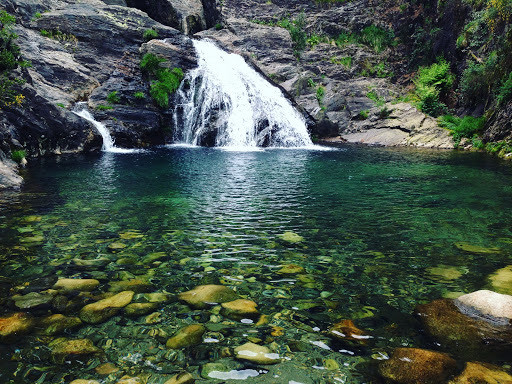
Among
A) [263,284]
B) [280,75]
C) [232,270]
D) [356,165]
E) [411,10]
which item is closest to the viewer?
[263,284]

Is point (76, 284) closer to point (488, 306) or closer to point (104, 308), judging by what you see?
point (104, 308)

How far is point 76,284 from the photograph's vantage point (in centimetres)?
376

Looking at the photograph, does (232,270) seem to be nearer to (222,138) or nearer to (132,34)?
(222,138)

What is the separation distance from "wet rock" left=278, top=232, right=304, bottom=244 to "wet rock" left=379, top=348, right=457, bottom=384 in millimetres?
2816

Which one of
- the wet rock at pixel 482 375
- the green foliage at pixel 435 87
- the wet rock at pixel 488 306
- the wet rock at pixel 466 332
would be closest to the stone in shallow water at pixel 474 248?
the wet rock at pixel 488 306

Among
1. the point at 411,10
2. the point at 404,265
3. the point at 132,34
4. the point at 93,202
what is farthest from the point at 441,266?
the point at 411,10

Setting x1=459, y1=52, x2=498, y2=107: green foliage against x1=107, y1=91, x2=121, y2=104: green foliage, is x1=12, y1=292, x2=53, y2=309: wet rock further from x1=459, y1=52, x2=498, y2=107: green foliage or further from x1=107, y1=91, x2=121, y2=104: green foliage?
x1=459, y1=52, x2=498, y2=107: green foliage

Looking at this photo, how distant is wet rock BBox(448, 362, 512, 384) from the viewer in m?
2.31

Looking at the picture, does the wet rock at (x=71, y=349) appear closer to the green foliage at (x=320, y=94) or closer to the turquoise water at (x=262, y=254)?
the turquoise water at (x=262, y=254)

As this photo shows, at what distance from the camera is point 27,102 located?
14781mm

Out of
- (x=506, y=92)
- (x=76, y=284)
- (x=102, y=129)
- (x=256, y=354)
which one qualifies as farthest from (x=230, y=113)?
(x=256, y=354)

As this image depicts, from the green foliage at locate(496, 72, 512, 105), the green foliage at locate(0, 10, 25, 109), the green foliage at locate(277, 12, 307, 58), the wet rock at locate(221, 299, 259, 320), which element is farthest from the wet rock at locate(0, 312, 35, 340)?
the green foliage at locate(277, 12, 307, 58)

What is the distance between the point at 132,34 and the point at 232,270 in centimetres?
2806

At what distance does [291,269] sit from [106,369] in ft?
8.18
